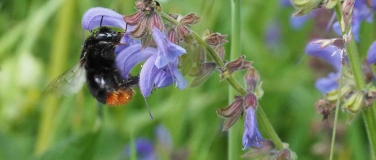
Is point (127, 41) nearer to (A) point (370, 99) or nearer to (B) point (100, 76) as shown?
(B) point (100, 76)

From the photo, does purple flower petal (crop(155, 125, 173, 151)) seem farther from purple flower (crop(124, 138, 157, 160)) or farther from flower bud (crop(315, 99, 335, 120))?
flower bud (crop(315, 99, 335, 120))

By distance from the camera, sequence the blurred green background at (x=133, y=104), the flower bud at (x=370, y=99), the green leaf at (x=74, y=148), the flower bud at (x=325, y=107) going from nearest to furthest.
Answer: the flower bud at (x=370, y=99)
the flower bud at (x=325, y=107)
the green leaf at (x=74, y=148)
the blurred green background at (x=133, y=104)

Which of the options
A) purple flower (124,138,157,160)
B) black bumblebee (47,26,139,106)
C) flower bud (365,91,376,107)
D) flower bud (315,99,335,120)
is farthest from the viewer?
purple flower (124,138,157,160)

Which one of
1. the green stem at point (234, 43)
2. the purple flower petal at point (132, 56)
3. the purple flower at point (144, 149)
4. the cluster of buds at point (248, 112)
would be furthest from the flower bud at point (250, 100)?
the purple flower at point (144, 149)

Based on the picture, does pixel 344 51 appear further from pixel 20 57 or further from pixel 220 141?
pixel 220 141

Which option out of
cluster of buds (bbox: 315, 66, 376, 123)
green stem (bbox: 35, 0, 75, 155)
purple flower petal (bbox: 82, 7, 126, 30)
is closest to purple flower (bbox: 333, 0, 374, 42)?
cluster of buds (bbox: 315, 66, 376, 123)

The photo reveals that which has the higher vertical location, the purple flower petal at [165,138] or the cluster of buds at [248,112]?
the purple flower petal at [165,138]

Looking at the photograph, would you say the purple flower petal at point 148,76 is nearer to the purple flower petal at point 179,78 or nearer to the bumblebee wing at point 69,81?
the purple flower petal at point 179,78
